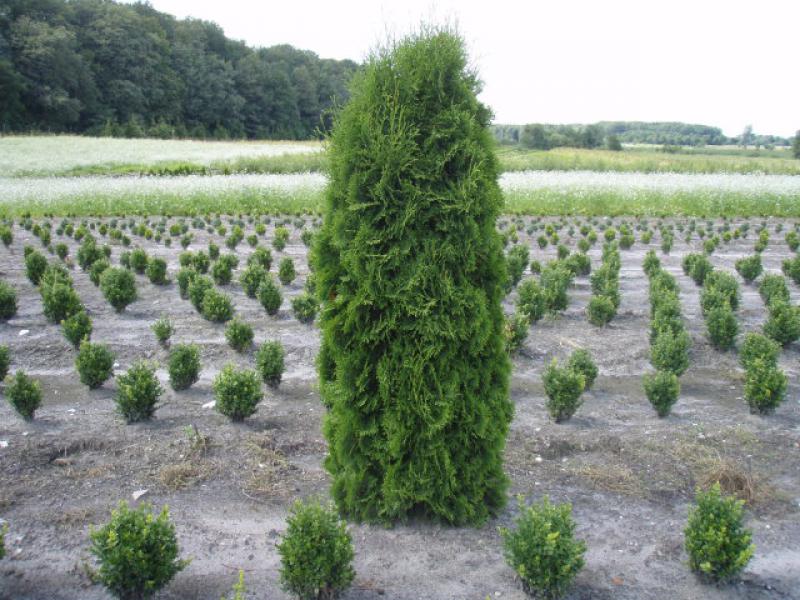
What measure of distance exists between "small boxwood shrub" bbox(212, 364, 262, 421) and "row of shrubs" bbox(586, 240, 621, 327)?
5.57 m

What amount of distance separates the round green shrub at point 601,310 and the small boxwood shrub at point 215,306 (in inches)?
217

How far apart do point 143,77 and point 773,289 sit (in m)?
61.9

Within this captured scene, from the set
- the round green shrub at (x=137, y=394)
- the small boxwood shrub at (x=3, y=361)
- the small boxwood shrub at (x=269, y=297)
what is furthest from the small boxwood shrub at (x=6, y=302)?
the round green shrub at (x=137, y=394)

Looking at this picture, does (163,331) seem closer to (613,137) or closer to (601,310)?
(601,310)

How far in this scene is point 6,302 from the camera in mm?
9906

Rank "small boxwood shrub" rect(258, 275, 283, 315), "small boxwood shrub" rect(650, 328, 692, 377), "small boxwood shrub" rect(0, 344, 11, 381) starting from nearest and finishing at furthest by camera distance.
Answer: "small boxwood shrub" rect(0, 344, 11, 381) → "small boxwood shrub" rect(650, 328, 692, 377) → "small boxwood shrub" rect(258, 275, 283, 315)

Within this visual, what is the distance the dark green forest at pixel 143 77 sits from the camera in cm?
4994

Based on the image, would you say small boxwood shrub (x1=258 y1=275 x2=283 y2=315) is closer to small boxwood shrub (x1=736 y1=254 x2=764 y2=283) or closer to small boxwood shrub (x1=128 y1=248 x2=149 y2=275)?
small boxwood shrub (x1=128 y1=248 x2=149 y2=275)

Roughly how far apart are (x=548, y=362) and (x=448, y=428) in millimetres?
4478

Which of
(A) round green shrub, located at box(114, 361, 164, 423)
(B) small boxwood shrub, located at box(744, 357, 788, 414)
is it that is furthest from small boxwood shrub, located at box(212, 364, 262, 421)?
(B) small boxwood shrub, located at box(744, 357, 788, 414)

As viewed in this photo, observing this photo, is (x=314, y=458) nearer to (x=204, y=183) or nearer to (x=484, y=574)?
(x=484, y=574)

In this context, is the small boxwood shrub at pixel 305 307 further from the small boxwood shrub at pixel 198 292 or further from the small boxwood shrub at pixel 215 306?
the small boxwood shrub at pixel 198 292

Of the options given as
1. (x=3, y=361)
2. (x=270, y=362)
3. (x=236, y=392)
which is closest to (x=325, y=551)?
(x=236, y=392)

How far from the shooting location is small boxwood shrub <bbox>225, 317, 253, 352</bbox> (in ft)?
26.9
